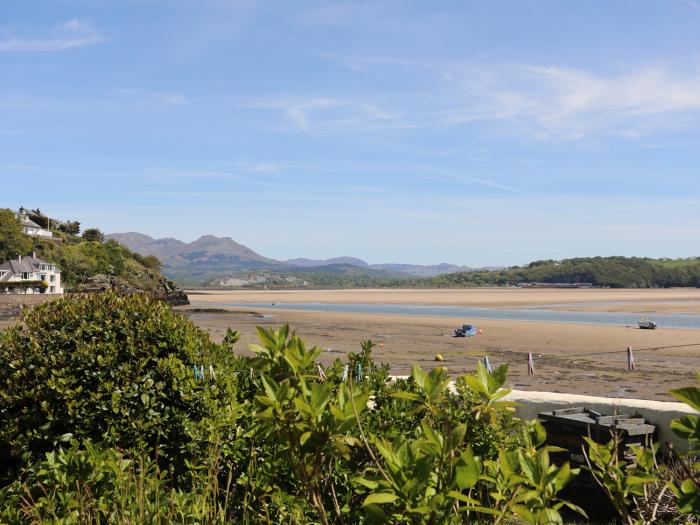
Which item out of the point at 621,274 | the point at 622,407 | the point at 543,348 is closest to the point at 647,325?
the point at 543,348

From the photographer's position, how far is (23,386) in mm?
5113

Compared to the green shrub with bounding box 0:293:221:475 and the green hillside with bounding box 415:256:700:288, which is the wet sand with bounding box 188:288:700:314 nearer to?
the green hillside with bounding box 415:256:700:288

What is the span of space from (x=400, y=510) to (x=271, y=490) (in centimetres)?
210

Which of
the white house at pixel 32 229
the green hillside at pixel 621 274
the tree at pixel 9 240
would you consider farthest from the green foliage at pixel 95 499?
the green hillside at pixel 621 274

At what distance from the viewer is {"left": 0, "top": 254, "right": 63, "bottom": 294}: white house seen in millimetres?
72188

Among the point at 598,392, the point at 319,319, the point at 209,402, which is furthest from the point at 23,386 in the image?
the point at 319,319

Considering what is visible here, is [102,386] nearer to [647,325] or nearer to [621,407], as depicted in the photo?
[621,407]

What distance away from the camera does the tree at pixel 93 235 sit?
123 meters

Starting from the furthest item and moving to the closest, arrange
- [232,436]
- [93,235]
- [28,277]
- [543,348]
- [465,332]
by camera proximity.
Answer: [93,235] → [28,277] → [465,332] → [543,348] → [232,436]

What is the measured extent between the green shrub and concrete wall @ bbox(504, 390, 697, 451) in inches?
128

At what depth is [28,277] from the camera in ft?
255

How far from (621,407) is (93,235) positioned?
130 metres

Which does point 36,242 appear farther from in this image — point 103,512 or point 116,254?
point 103,512

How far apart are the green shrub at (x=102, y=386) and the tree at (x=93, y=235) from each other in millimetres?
126310
